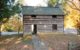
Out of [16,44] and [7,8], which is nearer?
[16,44]

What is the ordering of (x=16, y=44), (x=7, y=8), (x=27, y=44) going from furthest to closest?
(x=7, y=8) < (x=16, y=44) < (x=27, y=44)

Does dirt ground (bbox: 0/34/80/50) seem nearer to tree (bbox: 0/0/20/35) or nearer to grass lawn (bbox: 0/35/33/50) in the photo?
A: grass lawn (bbox: 0/35/33/50)

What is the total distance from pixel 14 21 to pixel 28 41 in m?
25.6

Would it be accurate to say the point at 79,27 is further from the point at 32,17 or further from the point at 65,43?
the point at 65,43

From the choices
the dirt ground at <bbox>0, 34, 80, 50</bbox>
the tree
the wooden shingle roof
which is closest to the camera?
the dirt ground at <bbox>0, 34, 80, 50</bbox>

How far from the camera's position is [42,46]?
29.7 m

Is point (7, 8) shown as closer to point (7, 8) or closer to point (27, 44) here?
point (7, 8)

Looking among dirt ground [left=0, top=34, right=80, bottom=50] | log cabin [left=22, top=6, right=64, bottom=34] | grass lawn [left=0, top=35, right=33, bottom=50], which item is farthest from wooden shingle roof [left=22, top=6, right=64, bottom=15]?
grass lawn [left=0, top=35, right=33, bottom=50]

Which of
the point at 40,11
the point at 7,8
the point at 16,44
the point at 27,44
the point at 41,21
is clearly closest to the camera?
the point at 27,44

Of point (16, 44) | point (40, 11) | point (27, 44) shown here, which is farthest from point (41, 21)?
point (16, 44)

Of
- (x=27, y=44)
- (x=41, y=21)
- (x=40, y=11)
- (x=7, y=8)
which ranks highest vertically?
(x=7, y=8)

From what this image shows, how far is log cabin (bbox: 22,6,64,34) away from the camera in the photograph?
41469 millimetres

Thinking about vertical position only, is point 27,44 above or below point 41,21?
below

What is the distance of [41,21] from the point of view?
41.8 metres
